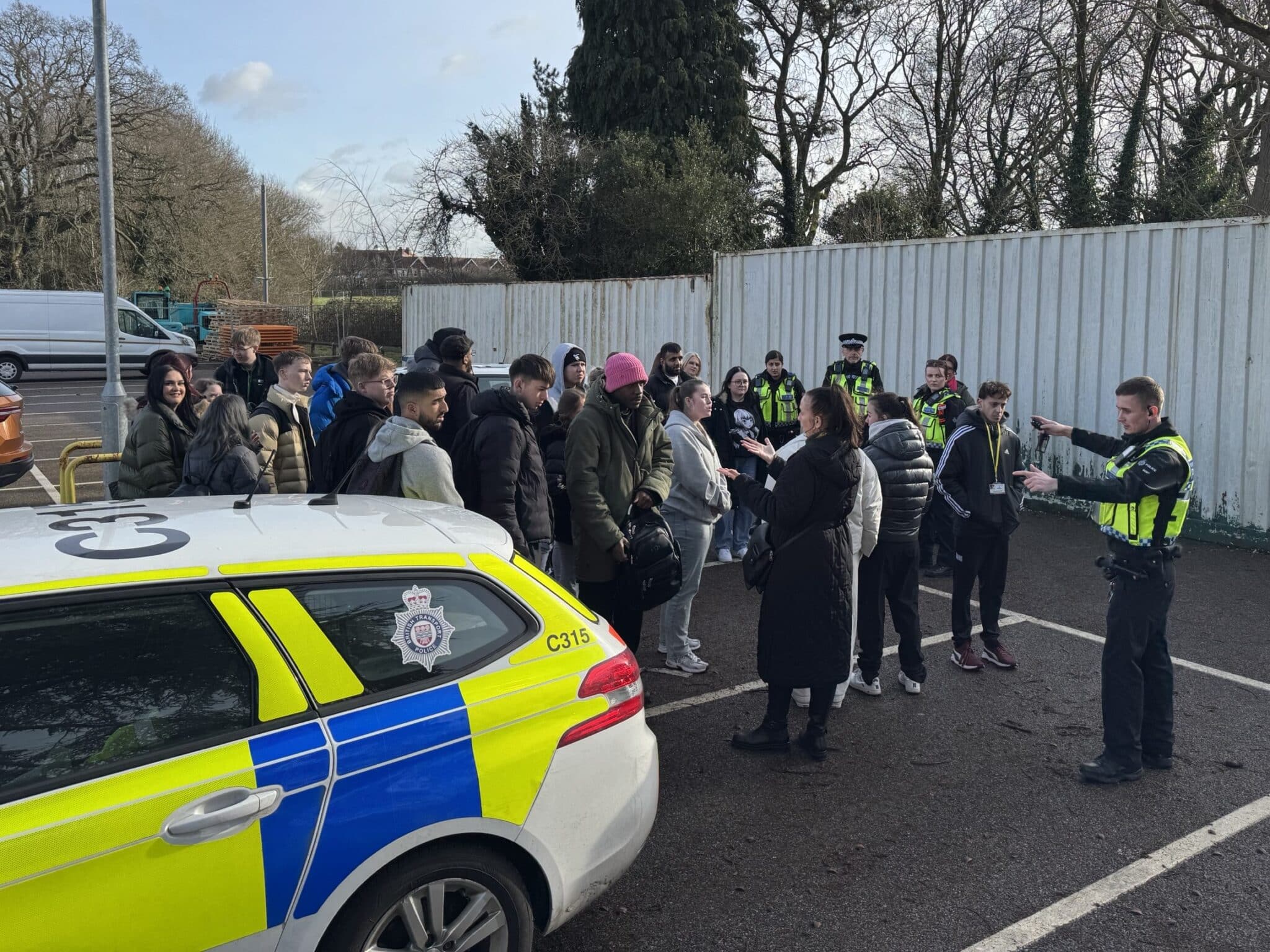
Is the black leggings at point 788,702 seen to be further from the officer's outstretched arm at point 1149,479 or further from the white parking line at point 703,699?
the officer's outstretched arm at point 1149,479

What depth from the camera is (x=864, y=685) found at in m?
5.85

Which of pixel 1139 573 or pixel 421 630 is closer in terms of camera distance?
pixel 421 630

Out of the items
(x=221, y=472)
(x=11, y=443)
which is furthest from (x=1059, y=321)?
(x=11, y=443)

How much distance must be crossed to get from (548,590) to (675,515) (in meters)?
2.90

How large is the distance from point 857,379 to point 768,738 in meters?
5.58

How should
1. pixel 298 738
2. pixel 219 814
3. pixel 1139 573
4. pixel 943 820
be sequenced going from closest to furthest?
pixel 219 814
pixel 298 738
pixel 943 820
pixel 1139 573

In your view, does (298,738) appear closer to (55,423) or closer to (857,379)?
(857,379)

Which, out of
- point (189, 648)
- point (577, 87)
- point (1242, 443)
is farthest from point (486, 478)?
point (577, 87)

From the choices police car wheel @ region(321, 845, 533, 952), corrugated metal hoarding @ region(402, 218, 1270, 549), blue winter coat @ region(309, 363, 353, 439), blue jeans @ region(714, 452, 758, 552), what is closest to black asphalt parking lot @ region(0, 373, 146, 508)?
blue winter coat @ region(309, 363, 353, 439)

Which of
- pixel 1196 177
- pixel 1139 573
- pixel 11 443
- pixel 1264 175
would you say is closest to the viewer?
pixel 1139 573

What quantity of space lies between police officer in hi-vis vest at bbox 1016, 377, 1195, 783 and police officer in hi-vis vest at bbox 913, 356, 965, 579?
12.8ft

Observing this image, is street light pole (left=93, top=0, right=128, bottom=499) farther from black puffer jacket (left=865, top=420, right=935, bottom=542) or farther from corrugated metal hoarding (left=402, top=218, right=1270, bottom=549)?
corrugated metal hoarding (left=402, top=218, right=1270, bottom=549)

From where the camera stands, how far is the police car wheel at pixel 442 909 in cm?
267

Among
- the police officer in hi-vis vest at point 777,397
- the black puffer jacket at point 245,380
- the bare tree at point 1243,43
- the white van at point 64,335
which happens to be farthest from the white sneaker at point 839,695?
the white van at point 64,335
